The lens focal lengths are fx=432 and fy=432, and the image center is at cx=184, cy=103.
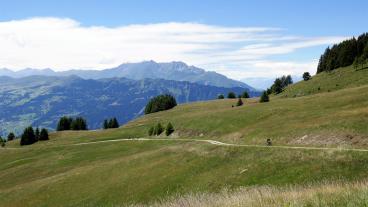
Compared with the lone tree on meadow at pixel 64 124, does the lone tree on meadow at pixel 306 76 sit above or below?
above

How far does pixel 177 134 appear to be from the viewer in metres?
98.6

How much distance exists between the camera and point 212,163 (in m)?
51.1

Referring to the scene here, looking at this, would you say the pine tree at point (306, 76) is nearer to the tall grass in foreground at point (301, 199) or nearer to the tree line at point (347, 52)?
the tree line at point (347, 52)

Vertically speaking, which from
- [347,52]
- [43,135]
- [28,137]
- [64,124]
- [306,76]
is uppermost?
[347,52]

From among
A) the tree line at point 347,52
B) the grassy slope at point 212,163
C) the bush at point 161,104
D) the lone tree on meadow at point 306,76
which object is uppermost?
the tree line at point 347,52

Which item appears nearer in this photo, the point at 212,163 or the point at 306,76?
the point at 212,163

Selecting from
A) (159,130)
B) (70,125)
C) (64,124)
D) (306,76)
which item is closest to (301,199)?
(159,130)

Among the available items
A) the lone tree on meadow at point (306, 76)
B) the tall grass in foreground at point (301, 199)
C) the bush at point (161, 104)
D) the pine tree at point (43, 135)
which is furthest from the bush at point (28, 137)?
the tall grass in foreground at point (301, 199)

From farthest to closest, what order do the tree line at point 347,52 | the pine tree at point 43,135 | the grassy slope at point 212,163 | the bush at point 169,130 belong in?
the tree line at point 347,52 < the pine tree at point 43,135 < the bush at point 169,130 < the grassy slope at point 212,163

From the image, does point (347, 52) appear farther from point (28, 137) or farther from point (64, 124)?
point (64, 124)

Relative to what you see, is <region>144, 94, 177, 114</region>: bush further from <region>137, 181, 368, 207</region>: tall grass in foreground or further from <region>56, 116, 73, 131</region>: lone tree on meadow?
<region>137, 181, 368, 207</region>: tall grass in foreground

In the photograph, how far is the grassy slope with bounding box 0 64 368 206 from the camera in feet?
129

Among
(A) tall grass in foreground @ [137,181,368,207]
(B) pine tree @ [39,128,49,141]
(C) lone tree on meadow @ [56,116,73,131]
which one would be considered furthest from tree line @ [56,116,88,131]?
(A) tall grass in foreground @ [137,181,368,207]

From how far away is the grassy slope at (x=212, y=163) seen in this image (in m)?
39.2
